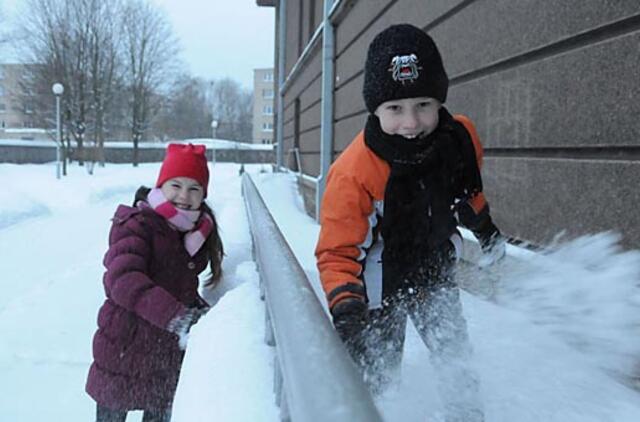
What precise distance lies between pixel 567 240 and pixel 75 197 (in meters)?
19.3

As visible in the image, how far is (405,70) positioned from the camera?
210 centimetres

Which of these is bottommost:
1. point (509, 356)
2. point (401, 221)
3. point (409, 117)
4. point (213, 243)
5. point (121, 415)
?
point (121, 415)

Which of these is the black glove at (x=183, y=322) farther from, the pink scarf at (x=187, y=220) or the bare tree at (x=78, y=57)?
the bare tree at (x=78, y=57)

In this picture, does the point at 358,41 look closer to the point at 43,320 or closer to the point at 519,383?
the point at 43,320

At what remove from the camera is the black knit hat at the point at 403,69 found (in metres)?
2.10

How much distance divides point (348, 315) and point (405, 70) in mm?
833

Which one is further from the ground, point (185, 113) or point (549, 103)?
point (185, 113)

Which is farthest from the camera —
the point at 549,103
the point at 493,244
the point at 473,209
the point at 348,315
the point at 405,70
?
the point at 549,103

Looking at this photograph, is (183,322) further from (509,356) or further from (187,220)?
(509,356)

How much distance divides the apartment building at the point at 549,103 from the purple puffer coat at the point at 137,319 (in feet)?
5.63

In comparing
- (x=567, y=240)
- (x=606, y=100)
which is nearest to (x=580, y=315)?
(x=567, y=240)

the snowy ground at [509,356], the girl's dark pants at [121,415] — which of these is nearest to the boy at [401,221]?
the snowy ground at [509,356]

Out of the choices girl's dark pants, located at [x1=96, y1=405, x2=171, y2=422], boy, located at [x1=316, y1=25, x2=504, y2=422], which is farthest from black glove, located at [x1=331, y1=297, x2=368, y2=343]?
girl's dark pants, located at [x1=96, y1=405, x2=171, y2=422]

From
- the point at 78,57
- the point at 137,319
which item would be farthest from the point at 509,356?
the point at 78,57
